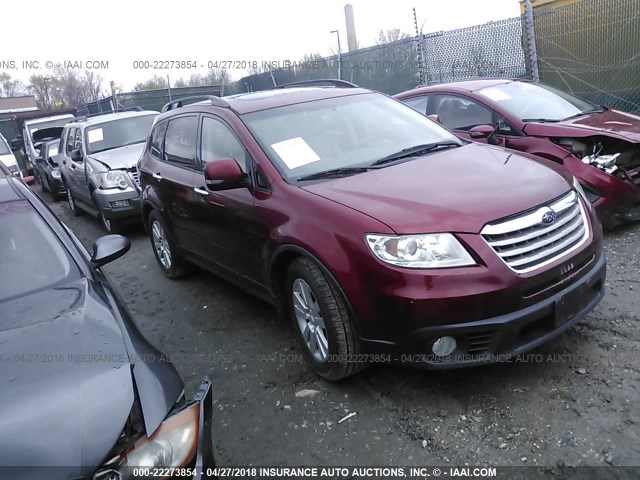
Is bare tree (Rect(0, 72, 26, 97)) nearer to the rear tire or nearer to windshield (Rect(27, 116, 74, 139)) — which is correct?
windshield (Rect(27, 116, 74, 139))

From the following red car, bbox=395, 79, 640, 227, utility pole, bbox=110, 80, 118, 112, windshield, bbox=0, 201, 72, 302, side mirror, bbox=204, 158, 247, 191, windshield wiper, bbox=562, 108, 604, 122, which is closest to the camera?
windshield, bbox=0, 201, 72, 302

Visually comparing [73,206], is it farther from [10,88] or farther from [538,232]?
[10,88]

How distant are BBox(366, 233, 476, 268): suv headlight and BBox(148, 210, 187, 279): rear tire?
3.07m

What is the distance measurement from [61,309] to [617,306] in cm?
353

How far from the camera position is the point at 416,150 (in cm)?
379

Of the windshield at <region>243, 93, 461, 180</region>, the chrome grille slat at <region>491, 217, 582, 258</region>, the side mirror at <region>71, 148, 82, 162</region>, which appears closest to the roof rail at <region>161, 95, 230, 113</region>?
the windshield at <region>243, 93, 461, 180</region>

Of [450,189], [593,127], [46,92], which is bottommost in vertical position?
[450,189]

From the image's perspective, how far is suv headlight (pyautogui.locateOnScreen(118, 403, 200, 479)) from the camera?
1823 millimetres

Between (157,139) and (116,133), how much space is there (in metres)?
3.97

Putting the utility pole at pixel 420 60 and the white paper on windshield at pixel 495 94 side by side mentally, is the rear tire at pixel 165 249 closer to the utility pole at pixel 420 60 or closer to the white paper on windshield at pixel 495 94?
the white paper on windshield at pixel 495 94

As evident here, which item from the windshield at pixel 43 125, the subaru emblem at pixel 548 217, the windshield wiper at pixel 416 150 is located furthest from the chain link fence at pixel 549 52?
Result: the windshield at pixel 43 125

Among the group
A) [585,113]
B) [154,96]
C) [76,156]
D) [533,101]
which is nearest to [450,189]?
[533,101]

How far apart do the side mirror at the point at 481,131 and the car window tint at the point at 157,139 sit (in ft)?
10.3

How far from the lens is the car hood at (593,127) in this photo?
16.8 ft
